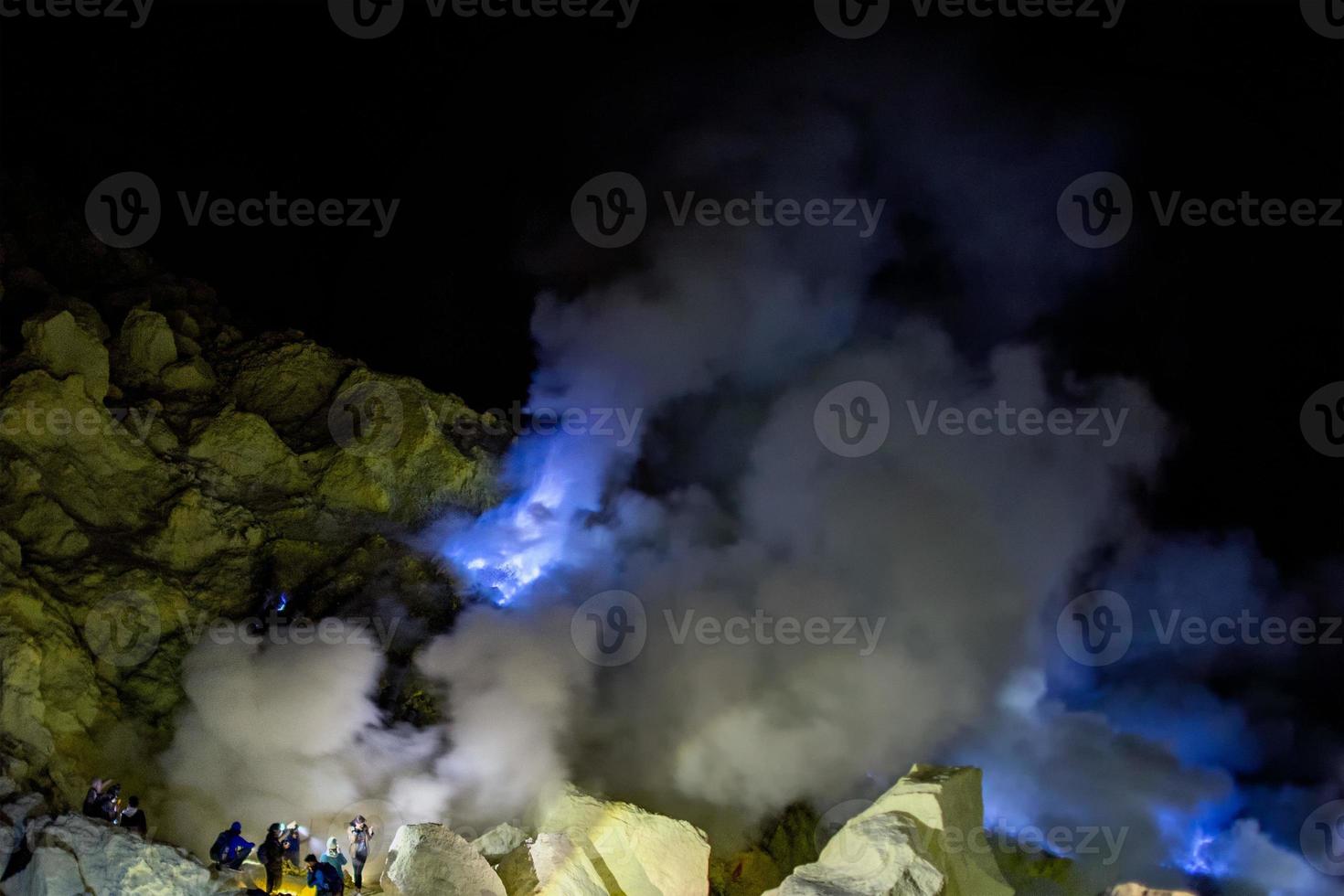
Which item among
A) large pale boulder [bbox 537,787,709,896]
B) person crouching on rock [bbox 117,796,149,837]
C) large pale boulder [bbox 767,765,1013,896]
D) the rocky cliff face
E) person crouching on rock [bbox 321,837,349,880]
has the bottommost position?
person crouching on rock [bbox 117,796,149,837]

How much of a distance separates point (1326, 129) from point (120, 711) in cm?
2190

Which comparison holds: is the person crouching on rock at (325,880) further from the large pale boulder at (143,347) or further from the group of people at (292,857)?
the large pale boulder at (143,347)

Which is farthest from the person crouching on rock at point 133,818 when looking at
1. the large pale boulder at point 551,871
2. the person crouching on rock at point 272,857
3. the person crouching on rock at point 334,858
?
the large pale boulder at point 551,871

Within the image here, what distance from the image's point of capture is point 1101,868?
1388 cm

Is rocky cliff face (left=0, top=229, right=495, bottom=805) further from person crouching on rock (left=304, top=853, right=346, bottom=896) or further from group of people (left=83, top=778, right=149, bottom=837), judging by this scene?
person crouching on rock (left=304, top=853, right=346, bottom=896)

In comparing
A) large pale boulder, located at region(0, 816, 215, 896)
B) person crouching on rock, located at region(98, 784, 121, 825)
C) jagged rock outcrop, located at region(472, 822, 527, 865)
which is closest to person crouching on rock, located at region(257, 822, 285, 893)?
large pale boulder, located at region(0, 816, 215, 896)

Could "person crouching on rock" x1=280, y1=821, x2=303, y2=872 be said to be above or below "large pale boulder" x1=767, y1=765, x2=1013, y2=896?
below

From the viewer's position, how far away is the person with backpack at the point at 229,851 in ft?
26.1

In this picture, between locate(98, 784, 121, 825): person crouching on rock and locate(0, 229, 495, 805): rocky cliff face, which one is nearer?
locate(98, 784, 121, 825): person crouching on rock

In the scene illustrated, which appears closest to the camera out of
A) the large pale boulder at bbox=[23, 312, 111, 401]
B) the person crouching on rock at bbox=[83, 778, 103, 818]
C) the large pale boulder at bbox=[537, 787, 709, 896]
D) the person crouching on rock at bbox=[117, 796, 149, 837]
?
the person crouching on rock at bbox=[83, 778, 103, 818]

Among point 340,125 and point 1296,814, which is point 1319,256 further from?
point 340,125

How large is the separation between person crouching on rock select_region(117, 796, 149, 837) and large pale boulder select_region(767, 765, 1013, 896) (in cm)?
624

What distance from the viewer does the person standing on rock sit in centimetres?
843

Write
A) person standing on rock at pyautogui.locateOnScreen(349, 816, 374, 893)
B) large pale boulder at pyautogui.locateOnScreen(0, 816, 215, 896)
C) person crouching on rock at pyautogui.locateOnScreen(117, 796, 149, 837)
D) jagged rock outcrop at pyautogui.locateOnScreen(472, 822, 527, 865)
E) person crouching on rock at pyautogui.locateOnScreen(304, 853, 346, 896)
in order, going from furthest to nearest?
jagged rock outcrop at pyautogui.locateOnScreen(472, 822, 527, 865), person standing on rock at pyautogui.locateOnScreen(349, 816, 374, 893), person crouching on rock at pyautogui.locateOnScreen(117, 796, 149, 837), person crouching on rock at pyautogui.locateOnScreen(304, 853, 346, 896), large pale boulder at pyautogui.locateOnScreen(0, 816, 215, 896)
